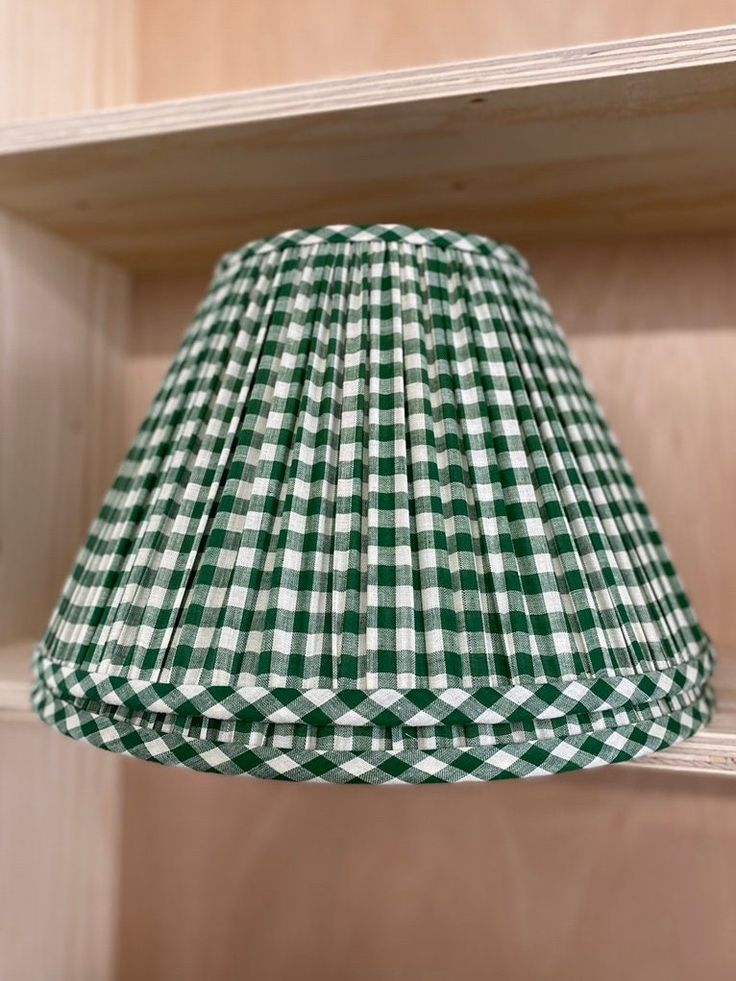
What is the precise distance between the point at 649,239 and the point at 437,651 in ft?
1.80

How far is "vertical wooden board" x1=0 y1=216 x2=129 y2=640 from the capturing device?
2.37 feet

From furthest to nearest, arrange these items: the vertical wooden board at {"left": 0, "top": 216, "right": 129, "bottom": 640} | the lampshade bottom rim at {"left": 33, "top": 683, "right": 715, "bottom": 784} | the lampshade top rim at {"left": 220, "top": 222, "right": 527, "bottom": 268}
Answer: the vertical wooden board at {"left": 0, "top": 216, "right": 129, "bottom": 640}
the lampshade top rim at {"left": 220, "top": 222, "right": 527, "bottom": 268}
the lampshade bottom rim at {"left": 33, "top": 683, "right": 715, "bottom": 784}

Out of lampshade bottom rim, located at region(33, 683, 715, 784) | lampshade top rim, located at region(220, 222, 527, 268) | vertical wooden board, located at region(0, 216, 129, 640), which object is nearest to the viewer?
lampshade bottom rim, located at region(33, 683, 715, 784)

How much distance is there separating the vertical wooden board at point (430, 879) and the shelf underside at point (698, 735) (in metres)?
0.25

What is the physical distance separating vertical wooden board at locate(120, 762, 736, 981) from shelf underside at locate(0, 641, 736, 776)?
0.81 feet
